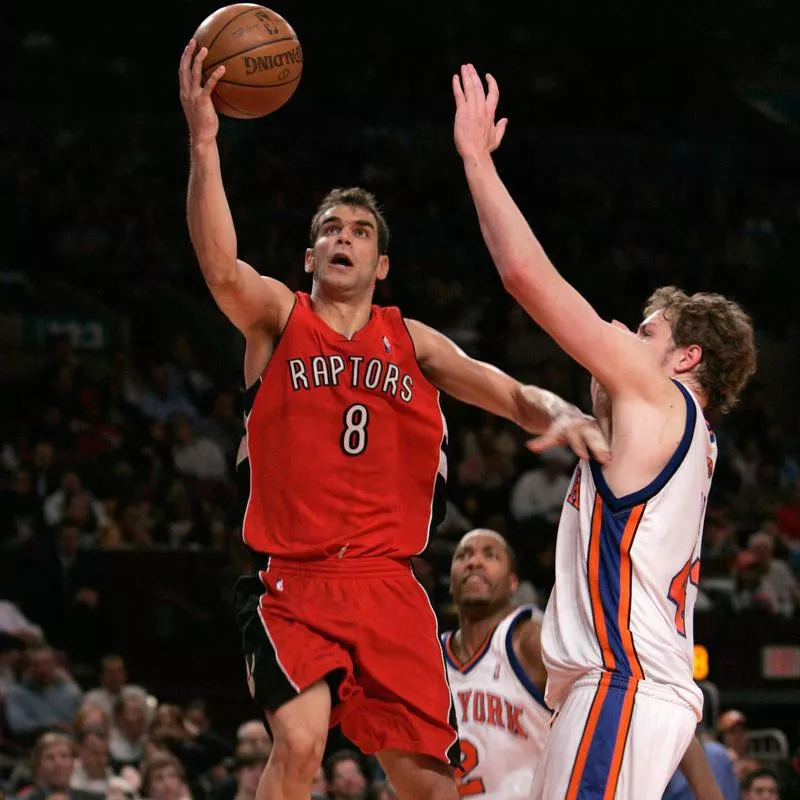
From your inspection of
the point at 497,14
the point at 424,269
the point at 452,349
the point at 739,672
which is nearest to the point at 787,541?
the point at 739,672

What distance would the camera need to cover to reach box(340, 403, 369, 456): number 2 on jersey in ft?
16.9

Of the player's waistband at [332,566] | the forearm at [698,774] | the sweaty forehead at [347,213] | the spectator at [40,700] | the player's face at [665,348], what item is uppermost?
the sweaty forehead at [347,213]

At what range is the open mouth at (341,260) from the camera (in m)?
5.37

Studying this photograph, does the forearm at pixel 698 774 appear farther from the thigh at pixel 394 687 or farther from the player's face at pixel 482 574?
the player's face at pixel 482 574

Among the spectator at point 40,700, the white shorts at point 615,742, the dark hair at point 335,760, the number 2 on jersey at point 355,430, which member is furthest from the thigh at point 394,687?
the spectator at point 40,700

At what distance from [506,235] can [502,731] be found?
2707 millimetres

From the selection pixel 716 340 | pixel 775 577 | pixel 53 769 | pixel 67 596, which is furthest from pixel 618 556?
pixel 775 577

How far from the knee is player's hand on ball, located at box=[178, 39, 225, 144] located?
1.92 m

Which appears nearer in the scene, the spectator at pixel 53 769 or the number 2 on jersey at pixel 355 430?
the number 2 on jersey at pixel 355 430

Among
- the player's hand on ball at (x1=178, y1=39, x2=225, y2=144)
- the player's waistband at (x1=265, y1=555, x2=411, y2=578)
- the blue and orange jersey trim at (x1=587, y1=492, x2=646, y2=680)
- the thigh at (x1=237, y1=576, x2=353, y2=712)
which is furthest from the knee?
the player's hand on ball at (x1=178, y1=39, x2=225, y2=144)

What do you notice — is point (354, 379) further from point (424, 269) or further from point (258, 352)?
point (424, 269)

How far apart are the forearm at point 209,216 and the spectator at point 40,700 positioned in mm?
5955

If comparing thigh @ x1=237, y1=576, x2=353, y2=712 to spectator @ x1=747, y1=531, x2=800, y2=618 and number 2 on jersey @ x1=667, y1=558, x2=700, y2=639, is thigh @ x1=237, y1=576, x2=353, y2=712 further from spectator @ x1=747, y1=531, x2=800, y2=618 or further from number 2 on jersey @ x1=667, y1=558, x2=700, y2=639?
spectator @ x1=747, y1=531, x2=800, y2=618

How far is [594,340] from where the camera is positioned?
4.27 metres
